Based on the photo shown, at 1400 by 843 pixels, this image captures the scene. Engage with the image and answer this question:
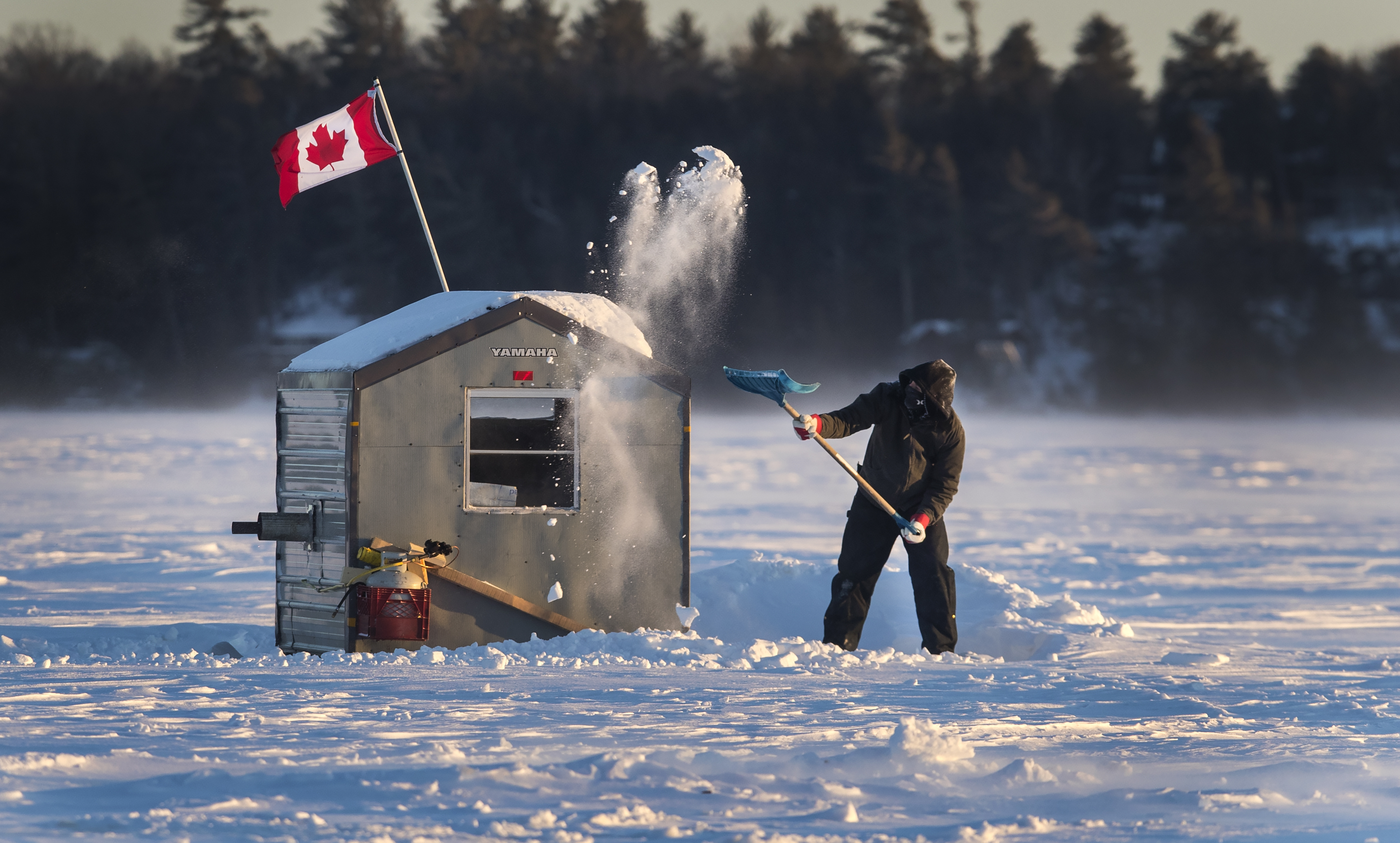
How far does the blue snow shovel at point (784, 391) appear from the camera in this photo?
7723mm

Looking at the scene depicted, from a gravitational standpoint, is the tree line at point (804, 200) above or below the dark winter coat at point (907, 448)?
above

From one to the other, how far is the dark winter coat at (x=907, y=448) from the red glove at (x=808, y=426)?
0.08 meters

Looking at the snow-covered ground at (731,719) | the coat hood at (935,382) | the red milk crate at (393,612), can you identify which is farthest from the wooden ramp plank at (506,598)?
the coat hood at (935,382)

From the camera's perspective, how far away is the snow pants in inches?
310

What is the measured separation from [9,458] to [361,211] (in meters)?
31.8

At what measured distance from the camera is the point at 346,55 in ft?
214

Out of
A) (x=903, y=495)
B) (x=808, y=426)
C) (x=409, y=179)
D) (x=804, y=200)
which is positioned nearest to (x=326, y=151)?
(x=409, y=179)

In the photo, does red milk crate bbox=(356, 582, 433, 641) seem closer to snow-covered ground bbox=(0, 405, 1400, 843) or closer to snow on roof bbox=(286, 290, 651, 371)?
snow-covered ground bbox=(0, 405, 1400, 843)

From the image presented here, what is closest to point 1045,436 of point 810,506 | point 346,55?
point 810,506

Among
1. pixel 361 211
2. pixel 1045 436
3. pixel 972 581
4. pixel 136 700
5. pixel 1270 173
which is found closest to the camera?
pixel 136 700

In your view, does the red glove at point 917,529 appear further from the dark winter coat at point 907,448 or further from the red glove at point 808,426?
the red glove at point 808,426

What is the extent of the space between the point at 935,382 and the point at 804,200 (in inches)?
2202

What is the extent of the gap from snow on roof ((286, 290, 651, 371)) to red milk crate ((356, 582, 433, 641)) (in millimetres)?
1226

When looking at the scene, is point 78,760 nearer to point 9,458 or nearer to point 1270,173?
point 9,458
